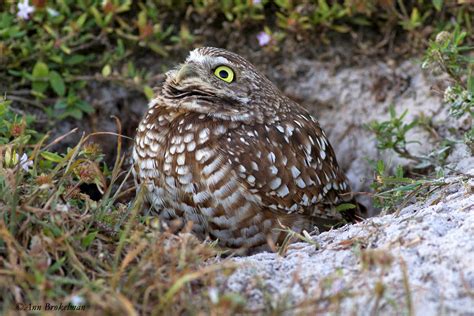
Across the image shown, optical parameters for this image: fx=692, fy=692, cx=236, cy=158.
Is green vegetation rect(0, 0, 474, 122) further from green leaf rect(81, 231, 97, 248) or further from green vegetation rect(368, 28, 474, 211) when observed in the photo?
green leaf rect(81, 231, 97, 248)

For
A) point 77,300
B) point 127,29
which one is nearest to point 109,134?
point 127,29

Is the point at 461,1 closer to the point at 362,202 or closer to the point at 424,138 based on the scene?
the point at 424,138

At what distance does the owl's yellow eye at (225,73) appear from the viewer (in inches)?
150

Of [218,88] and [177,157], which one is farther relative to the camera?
[218,88]

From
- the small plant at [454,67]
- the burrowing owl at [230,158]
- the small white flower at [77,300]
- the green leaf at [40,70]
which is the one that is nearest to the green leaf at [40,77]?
the green leaf at [40,70]

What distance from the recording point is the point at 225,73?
3811 mm

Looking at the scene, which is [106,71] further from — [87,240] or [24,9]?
[87,240]

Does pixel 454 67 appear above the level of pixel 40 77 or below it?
above

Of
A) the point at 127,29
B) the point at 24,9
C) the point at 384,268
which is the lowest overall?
the point at 384,268

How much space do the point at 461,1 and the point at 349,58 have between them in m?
0.92

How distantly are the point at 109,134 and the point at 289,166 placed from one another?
155 cm

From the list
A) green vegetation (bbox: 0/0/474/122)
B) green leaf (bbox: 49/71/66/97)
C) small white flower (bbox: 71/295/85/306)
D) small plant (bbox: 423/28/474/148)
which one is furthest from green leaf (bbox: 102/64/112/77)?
small white flower (bbox: 71/295/85/306)

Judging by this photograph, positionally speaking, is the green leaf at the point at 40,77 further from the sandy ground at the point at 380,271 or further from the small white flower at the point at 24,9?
the sandy ground at the point at 380,271

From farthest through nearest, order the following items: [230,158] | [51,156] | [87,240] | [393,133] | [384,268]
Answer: [393,133]
[230,158]
[51,156]
[87,240]
[384,268]
